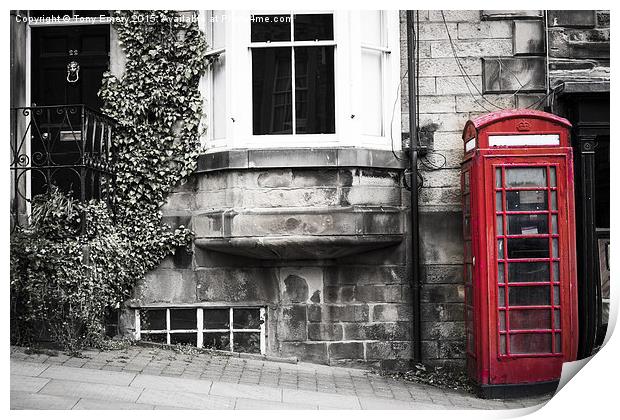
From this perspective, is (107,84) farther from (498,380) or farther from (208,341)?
(498,380)

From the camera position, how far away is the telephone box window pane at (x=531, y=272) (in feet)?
23.2

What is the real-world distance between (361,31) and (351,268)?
227cm

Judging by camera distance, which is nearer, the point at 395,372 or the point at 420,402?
the point at 420,402

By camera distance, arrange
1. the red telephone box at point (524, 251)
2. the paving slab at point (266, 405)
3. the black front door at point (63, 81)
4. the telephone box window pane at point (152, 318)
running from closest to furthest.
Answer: the paving slab at point (266, 405) → the red telephone box at point (524, 251) → the telephone box window pane at point (152, 318) → the black front door at point (63, 81)

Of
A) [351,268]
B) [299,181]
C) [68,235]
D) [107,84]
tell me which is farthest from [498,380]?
[107,84]

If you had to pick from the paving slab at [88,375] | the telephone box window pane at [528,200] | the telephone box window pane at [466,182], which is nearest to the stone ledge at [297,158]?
the telephone box window pane at [466,182]

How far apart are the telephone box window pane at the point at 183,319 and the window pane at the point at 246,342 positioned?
0.43m

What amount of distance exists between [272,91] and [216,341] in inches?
97.5

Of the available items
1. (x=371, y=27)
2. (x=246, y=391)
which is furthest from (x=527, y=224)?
(x=246, y=391)

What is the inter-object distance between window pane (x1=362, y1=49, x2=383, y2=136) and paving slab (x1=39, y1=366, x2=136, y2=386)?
10.3 ft

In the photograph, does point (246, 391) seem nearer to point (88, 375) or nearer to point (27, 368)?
point (88, 375)

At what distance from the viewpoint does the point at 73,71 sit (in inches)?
333

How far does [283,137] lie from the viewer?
25.2 ft

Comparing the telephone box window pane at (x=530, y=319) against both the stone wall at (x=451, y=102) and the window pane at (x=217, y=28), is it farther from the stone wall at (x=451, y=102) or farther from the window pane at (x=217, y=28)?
the window pane at (x=217, y=28)
